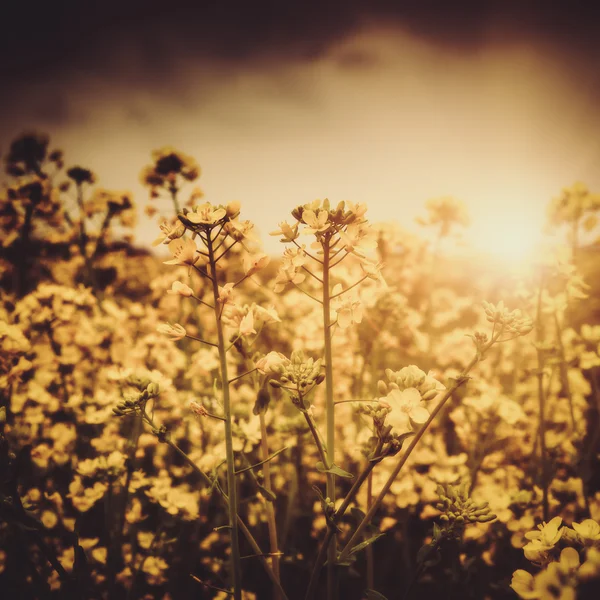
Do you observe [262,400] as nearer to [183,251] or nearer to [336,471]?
[336,471]

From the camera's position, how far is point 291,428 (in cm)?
250

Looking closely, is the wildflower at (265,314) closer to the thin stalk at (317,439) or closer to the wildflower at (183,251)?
the wildflower at (183,251)

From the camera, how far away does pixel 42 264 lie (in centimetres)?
598

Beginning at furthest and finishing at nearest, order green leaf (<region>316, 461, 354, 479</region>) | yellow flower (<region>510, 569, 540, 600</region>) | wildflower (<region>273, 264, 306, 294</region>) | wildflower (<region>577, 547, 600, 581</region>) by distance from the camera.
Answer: wildflower (<region>273, 264, 306, 294</region>)
green leaf (<region>316, 461, 354, 479</region>)
yellow flower (<region>510, 569, 540, 600</region>)
wildflower (<region>577, 547, 600, 581</region>)

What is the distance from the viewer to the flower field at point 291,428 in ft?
4.58

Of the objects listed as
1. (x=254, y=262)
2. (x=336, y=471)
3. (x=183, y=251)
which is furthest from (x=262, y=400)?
(x=183, y=251)

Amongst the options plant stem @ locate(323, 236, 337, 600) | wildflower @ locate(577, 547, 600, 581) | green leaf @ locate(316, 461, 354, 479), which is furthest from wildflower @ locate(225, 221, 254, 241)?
wildflower @ locate(577, 547, 600, 581)

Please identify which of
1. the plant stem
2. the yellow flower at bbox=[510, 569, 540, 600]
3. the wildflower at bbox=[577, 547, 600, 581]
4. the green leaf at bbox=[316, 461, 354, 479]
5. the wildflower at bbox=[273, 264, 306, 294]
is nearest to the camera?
the wildflower at bbox=[577, 547, 600, 581]

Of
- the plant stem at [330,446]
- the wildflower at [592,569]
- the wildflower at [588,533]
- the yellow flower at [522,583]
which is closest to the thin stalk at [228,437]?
Result: the plant stem at [330,446]

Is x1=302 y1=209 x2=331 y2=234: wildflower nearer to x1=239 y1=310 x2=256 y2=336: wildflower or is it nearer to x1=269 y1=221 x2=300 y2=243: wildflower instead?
x1=269 y1=221 x2=300 y2=243: wildflower

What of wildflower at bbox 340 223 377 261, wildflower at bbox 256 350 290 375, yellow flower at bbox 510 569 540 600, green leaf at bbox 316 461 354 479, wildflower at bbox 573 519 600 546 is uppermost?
wildflower at bbox 340 223 377 261

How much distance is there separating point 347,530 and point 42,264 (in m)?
5.96

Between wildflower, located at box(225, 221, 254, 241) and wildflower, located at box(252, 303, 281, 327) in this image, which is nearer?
wildflower, located at box(225, 221, 254, 241)

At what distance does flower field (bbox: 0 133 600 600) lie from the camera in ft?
4.58
